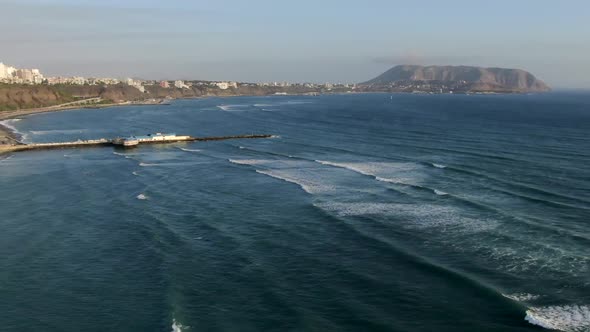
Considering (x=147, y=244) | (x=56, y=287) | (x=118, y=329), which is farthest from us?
(x=147, y=244)

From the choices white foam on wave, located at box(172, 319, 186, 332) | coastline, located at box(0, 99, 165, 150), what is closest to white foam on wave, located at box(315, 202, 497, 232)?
white foam on wave, located at box(172, 319, 186, 332)

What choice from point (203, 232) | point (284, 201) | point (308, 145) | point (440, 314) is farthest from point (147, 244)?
point (308, 145)

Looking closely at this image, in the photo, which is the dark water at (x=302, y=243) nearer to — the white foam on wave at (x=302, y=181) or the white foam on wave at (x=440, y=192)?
the white foam on wave at (x=302, y=181)

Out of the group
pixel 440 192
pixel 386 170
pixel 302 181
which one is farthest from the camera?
pixel 386 170

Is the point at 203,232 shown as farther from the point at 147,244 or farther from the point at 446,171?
the point at 446,171

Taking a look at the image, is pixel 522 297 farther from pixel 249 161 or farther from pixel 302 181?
pixel 249 161

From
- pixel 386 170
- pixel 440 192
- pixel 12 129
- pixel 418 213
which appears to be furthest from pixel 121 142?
pixel 418 213

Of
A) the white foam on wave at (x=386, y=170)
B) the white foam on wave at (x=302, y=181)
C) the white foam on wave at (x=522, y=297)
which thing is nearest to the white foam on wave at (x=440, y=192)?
the white foam on wave at (x=386, y=170)
